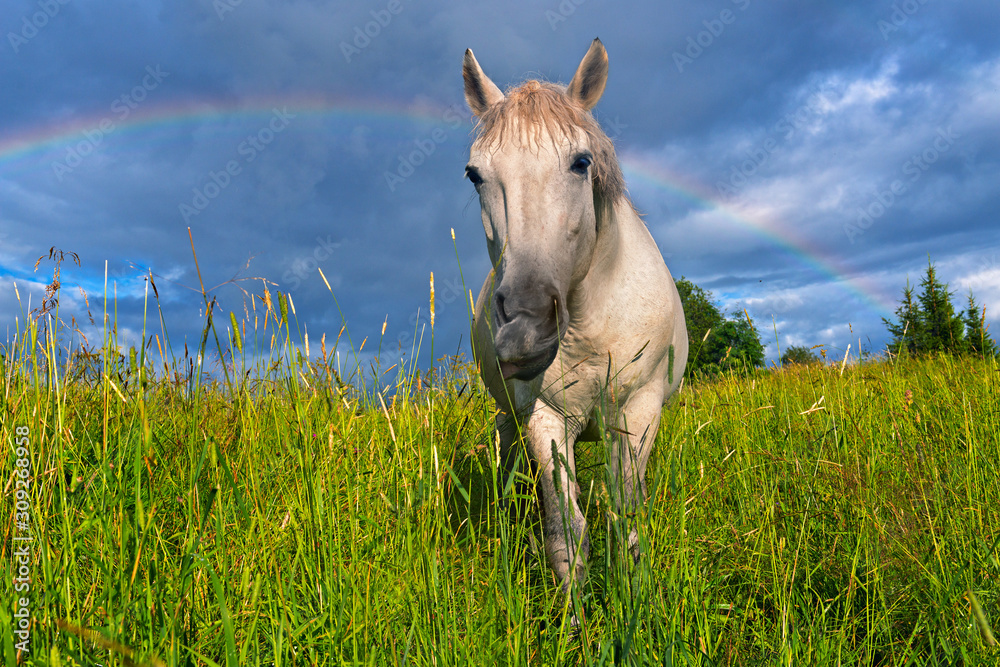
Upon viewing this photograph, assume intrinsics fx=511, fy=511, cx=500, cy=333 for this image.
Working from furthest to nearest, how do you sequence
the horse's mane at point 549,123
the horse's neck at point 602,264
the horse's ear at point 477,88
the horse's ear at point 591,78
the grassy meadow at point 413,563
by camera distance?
the horse's ear at point 477,88 → the horse's ear at point 591,78 → the horse's neck at point 602,264 → the horse's mane at point 549,123 → the grassy meadow at point 413,563

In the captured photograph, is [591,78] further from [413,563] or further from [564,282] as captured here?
[413,563]

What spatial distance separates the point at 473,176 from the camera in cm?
256

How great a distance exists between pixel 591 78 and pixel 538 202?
120 centimetres

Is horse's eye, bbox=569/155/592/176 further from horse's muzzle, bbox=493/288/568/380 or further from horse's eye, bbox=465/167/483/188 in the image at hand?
horse's muzzle, bbox=493/288/568/380

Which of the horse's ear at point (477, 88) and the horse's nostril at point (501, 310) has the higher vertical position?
the horse's ear at point (477, 88)

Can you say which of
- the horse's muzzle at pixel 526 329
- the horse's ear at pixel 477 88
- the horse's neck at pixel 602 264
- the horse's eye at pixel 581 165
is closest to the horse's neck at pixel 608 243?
the horse's neck at pixel 602 264

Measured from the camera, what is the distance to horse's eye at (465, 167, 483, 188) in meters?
2.47

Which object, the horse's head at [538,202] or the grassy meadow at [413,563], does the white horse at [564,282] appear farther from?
the grassy meadow at [413,563]

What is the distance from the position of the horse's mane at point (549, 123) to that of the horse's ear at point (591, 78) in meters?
0.15

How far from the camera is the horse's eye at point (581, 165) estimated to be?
240 cm

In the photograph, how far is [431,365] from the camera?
173 cm

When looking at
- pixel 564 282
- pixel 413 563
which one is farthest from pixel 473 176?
pixel 413 563

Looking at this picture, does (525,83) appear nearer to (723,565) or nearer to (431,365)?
(431,365)

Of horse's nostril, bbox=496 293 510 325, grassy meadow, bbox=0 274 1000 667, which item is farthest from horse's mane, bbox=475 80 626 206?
grassy meadow, bbox=0 274 1000 667
